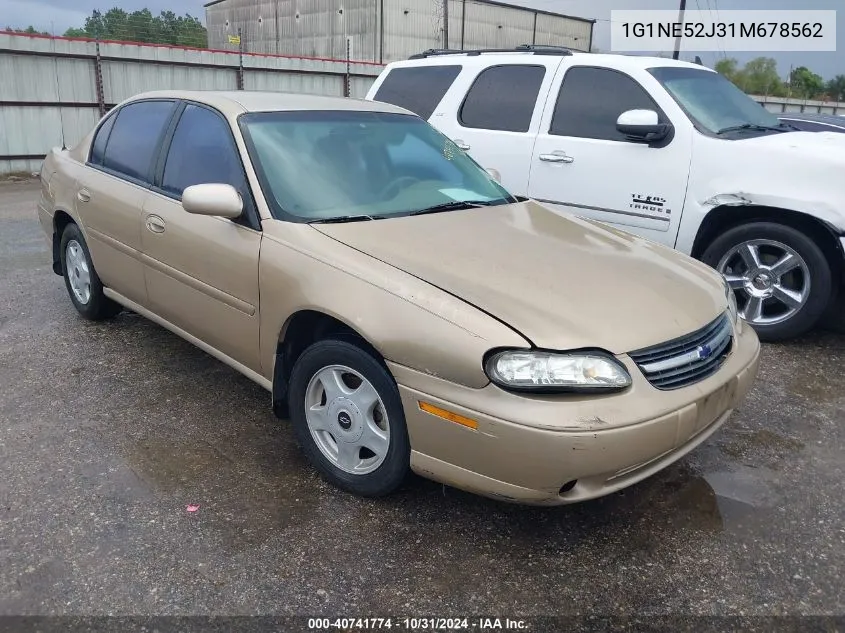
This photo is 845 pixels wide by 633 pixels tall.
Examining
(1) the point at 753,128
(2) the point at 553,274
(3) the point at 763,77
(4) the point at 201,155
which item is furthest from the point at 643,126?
(3) the point at 763,77

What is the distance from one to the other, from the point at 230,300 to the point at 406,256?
0.95 metres

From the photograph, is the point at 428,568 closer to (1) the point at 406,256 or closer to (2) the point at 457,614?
(2) the point at 457,614

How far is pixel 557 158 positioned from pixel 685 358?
3155 mm

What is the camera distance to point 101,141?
4656mm

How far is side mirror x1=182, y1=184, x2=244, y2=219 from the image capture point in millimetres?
3162

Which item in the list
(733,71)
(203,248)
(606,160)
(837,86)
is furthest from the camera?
(837,86)

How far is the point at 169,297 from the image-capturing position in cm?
383

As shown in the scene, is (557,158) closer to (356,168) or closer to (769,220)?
(769,220)

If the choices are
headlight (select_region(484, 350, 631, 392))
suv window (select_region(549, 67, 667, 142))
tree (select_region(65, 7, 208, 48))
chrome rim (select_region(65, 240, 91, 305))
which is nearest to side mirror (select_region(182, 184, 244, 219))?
headlight (select_region(484, 350, 631, 392))

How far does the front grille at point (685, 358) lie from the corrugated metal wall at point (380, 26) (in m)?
38.5

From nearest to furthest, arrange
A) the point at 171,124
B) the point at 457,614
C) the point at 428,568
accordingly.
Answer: the point at 457,614, the point at 428,568, the point at 171,124

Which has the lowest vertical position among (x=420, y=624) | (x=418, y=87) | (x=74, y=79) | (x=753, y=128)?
(x=420, y=624)

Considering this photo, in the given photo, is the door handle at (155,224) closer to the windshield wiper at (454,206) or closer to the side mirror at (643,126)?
the windshield wiper at (454,206)

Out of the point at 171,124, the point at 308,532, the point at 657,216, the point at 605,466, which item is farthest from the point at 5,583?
the point at 657,216
